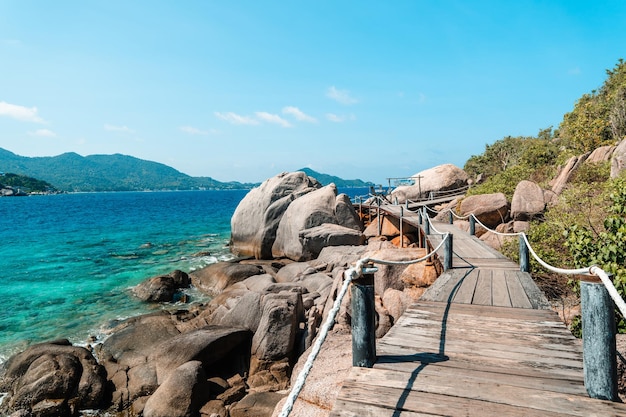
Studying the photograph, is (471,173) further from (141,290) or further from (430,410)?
(430,410)

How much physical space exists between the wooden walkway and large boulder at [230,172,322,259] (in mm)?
17181

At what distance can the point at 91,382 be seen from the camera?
320 inches

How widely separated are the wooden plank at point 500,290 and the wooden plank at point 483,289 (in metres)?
0.08

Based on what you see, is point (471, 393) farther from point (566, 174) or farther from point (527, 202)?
point (566, 174)

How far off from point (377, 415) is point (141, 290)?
48.8 ft

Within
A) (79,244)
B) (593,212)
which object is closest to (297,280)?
(593,212)

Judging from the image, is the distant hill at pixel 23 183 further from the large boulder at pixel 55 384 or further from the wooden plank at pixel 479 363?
the wooden plank at pixel 479 363

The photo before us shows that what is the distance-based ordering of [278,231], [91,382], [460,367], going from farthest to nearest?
[278,231]
[91,382]
[460,367]

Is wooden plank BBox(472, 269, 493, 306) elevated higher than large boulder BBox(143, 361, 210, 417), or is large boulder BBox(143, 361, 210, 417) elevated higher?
wooden plank BBox(472, 269, 493, 306)

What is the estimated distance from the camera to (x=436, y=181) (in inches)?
1202

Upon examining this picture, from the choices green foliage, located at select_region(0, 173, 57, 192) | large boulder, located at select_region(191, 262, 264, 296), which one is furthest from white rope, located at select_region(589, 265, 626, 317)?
green foliage, located at select_region(0, 173, 57, 192)

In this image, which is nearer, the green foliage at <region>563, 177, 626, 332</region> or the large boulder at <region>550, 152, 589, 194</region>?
the green foliage at <region>563, 177, 626, 332</region>

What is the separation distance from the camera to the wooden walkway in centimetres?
287

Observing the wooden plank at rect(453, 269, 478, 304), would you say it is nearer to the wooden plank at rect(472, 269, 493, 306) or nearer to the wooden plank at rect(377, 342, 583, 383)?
the wooden plank at rect(472, 269, 493, 306)
